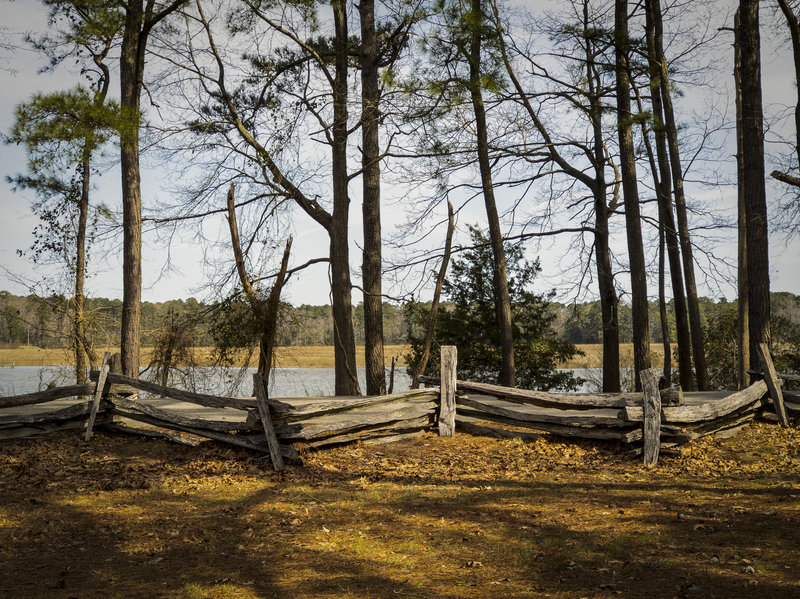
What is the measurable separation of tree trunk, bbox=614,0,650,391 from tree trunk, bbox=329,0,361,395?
220 inches

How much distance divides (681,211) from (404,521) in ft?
41.2

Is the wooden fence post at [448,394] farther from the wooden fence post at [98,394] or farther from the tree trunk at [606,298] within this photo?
the tree trunk at [606,298]

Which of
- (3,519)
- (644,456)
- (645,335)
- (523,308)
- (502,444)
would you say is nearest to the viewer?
(3,519)

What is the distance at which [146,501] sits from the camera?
22.2 ft

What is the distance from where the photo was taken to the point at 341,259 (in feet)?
42.4

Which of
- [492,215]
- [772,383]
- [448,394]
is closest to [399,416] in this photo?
[448,394]

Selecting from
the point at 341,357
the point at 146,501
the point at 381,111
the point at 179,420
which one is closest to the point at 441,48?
the point at 381,111

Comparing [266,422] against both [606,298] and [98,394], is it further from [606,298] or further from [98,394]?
[606,298]

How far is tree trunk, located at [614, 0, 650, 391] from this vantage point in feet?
43.5

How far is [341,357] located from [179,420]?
4.41 m

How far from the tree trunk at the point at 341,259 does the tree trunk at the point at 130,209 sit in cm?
363

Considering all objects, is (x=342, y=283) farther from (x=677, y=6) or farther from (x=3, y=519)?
(x=677, y=6)

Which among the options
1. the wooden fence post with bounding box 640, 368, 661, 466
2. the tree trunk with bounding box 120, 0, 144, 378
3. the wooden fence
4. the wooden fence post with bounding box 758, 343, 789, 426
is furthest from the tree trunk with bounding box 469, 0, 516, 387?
the tree trunk with bounding box 120, 0, 144, 378

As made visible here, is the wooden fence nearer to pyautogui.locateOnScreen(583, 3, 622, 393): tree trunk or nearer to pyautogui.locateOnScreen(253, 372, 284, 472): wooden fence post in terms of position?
pyautogui.locateOnScreen(253, 372, 284, 472): wooden fence post
